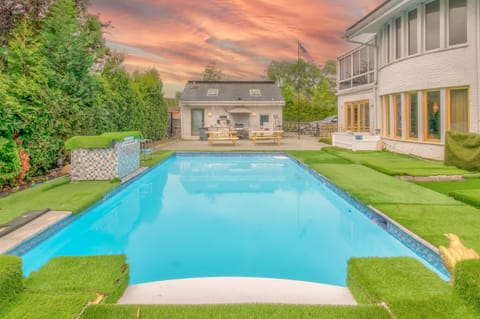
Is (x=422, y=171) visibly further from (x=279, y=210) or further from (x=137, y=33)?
(x=137, y=33)

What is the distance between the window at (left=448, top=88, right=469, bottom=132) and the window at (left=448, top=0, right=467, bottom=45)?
148 cm

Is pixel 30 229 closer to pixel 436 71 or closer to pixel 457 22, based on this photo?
pixel 436 71

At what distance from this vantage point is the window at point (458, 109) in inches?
449

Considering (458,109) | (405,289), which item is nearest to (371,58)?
(458,109)

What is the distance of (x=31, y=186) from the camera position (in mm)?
8828

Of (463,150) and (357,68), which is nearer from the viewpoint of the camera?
(463,150)

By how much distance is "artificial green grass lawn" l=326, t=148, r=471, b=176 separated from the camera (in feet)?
32.1

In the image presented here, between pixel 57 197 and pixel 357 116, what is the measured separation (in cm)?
1541

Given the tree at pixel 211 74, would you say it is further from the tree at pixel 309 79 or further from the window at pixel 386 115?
the window at pixel 386 115

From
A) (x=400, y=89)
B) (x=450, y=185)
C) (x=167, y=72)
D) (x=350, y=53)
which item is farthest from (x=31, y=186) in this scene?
(x=167, y=72)

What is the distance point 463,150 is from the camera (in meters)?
10.3

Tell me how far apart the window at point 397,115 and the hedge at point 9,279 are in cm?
1378

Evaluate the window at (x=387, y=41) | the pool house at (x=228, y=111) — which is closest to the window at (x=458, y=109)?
the window at (x=387, y=41)

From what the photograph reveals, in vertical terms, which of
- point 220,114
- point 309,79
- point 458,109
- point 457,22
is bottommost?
point 458,109
